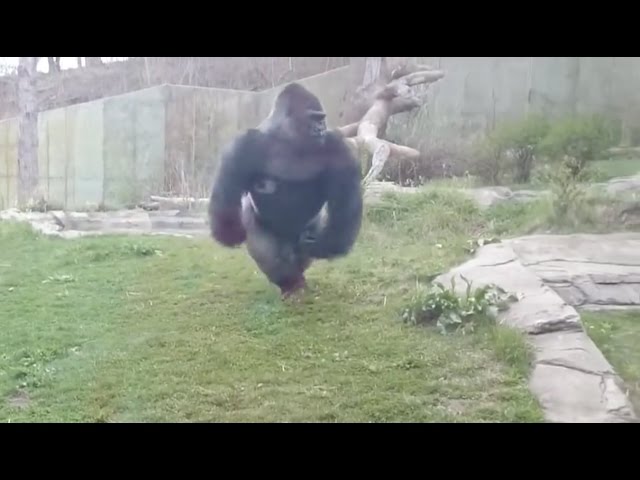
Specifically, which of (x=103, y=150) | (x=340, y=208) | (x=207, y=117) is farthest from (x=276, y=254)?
(x=103, y=150)

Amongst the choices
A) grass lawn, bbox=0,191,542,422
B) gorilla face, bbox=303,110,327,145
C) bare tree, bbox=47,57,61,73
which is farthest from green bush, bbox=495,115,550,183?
bare tree, bbox=47,57,61,73

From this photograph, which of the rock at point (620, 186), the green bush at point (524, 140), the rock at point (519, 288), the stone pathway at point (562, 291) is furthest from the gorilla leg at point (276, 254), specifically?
the rock at point (620, 186)

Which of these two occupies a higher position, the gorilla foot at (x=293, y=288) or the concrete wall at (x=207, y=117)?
the concrete wall at (x=207, y=117)

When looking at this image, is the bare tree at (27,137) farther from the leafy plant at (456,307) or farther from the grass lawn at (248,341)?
the leafy plant at (456,307)

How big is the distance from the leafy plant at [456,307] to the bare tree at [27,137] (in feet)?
5.13

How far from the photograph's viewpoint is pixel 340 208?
2795 mm

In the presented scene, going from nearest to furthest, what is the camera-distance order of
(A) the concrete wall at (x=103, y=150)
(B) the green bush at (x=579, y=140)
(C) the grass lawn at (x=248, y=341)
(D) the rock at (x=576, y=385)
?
(D) the rock at (x=576, y=385) < (C) the grass lawn at (x=248, y=341) < (B) the green bush at (x=579, y=140) < (A) the concrete wall at (x=103, y=150)

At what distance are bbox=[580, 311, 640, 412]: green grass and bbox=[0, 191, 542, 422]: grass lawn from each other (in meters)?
0.28

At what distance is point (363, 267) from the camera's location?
110 inches

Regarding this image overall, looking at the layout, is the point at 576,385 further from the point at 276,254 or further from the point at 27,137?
the point at 27,137

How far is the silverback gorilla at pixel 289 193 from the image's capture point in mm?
2758

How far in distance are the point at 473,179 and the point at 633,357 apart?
850 millimetres
